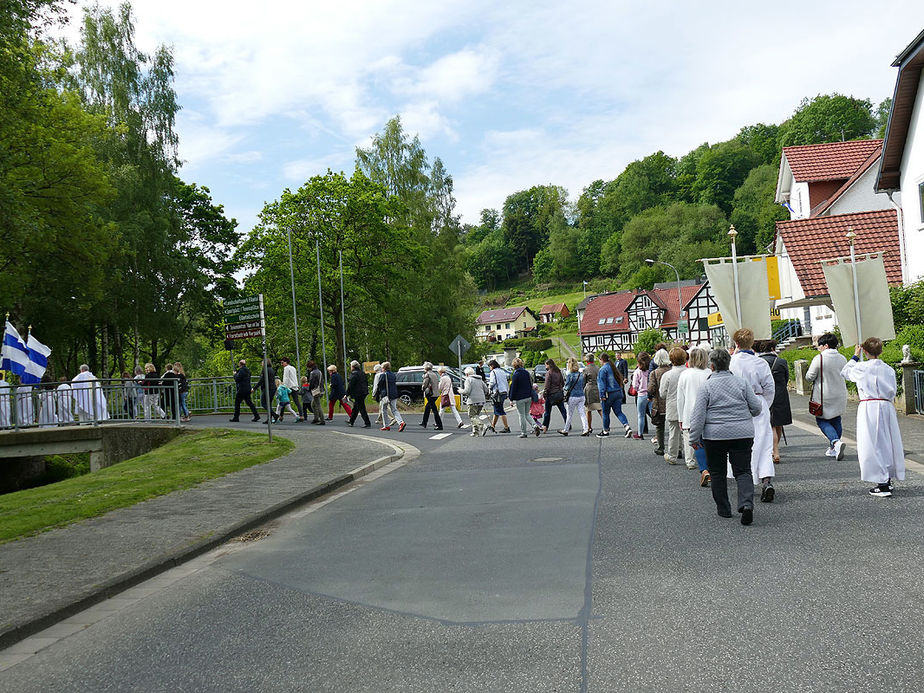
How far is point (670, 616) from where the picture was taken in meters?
5.19

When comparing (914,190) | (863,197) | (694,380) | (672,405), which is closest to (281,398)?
(672,405)

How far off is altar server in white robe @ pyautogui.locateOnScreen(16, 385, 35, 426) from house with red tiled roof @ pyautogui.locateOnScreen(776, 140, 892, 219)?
33.0 metres

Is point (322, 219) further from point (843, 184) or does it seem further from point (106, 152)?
point (843, 184)

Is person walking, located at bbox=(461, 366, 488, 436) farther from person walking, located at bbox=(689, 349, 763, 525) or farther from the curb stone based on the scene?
person walking, located at bbox=(689, 349, 763, 525)

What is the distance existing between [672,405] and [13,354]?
1796cm

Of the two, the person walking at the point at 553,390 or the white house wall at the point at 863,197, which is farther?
the white house wall at the point at 863,197

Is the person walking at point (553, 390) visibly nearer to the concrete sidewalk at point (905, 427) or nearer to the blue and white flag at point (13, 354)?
the concrete sidewalk at point (905, 427)

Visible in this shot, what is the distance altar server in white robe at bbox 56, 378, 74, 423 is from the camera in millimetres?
21734

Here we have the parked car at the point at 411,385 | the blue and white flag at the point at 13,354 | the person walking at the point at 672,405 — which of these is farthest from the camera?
the parked car at the point at 411,385

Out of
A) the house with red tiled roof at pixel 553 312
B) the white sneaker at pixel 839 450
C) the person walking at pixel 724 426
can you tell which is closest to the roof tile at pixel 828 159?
the white sneaker at pixel 839 450

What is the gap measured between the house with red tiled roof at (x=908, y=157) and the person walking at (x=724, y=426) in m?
18.1

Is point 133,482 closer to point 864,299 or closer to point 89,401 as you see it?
point 89,401

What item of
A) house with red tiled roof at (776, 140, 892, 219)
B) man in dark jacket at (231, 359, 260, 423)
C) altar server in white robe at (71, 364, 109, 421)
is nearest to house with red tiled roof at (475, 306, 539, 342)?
house with red tiled roof at (776, 140, 892, 219)

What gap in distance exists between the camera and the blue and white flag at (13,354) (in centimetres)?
2262
